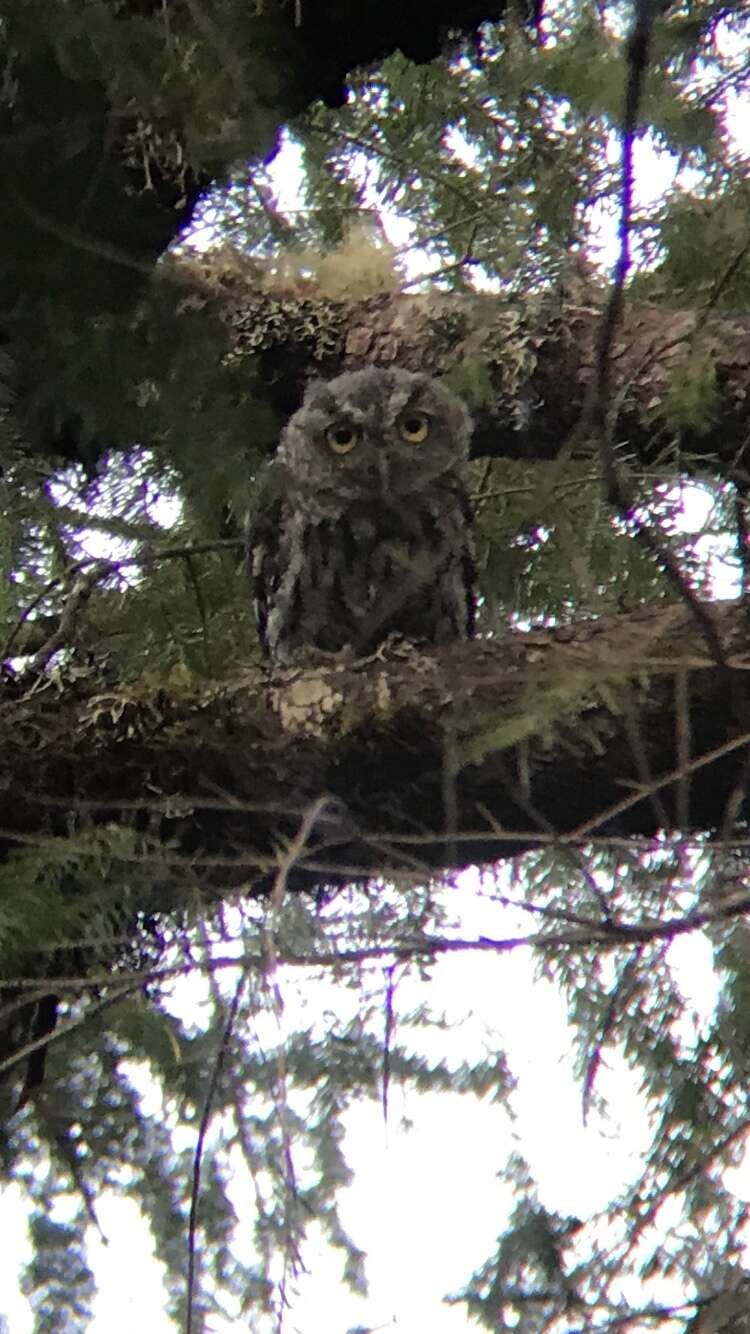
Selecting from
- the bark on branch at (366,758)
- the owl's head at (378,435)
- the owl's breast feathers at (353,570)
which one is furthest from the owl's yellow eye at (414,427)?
the bark on branch at (366,758)

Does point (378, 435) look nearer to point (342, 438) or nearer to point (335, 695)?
point (342, 438)

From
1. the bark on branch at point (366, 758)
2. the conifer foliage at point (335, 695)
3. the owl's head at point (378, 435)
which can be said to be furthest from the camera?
the owl's head at point (378, 435)

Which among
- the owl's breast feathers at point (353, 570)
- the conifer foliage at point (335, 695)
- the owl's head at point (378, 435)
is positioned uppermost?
the owl's head at point (378, 435)

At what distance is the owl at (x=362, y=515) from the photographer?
2234 millimetres

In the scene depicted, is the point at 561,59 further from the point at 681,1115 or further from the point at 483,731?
the point at 681,1115

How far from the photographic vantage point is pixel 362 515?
233 cm

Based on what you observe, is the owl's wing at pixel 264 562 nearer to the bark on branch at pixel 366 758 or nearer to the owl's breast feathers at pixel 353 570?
the owl's breast feathers at pixel 353 570

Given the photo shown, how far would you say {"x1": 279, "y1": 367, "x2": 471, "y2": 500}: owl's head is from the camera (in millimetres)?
2316

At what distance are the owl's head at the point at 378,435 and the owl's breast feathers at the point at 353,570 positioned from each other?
0.04 m

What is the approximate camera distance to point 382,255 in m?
2.38

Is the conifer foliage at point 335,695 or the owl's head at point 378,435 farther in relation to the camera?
the owl's head at point 378,435

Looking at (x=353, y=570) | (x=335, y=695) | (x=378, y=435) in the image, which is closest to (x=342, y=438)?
(x=378, y=435)

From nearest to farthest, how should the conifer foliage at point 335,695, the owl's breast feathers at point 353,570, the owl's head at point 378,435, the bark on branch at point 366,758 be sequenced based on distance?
the conifer foliage at point 335,695 < the bark on branch at point 366,758 < the owl's breast feathers at point 353,570 < the owl's head at point 378,435

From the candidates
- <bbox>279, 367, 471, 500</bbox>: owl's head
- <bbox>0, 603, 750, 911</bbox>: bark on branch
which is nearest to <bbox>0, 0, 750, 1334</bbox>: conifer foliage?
<bbox>0, 603, 750, 911</bbox>: bark on branch
